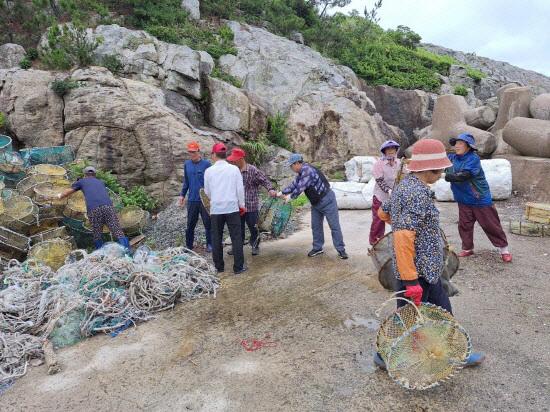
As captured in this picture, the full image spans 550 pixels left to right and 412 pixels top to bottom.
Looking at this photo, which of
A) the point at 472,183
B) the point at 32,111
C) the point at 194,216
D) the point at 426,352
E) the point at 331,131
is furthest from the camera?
A: the point at 331,131

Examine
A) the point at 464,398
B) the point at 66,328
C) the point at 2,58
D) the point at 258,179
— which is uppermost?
the point at 2,58

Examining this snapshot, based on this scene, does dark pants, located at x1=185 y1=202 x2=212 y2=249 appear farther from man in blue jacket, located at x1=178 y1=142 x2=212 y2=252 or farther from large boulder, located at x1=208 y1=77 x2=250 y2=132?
large boulder, located at x1=208 y1=77 x2=250 y2=132

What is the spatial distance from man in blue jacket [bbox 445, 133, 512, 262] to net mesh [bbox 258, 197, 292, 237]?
8.62ft

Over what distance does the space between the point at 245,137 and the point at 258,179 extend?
631 centimetres

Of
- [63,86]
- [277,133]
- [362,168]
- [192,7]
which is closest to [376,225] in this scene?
[362,168]

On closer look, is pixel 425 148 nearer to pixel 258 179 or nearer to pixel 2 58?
pixel 258 179

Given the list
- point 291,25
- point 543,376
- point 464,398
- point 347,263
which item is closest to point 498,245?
point 347,263

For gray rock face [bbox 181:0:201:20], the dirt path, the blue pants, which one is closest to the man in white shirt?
the dirt path

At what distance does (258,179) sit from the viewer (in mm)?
6316

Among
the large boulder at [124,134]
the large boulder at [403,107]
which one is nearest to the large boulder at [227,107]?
the large boulder at [124,134]

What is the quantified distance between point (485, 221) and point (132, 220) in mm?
6275

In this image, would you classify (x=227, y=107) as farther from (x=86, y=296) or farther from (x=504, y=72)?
(x=504, y=72)

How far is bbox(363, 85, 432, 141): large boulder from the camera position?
1702 centimetres

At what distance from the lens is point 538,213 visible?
663 centimetres
